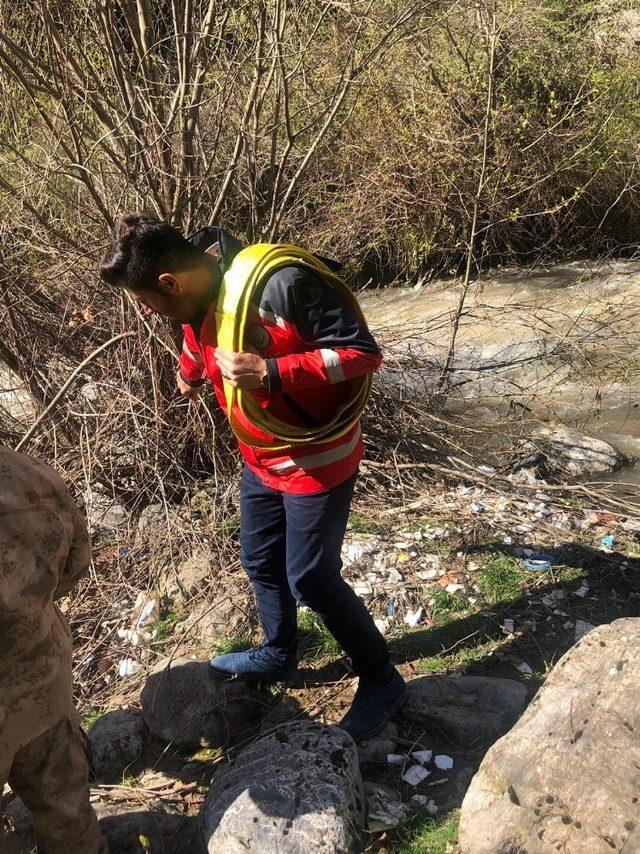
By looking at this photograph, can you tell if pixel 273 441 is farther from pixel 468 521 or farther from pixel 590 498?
pixel 590 498

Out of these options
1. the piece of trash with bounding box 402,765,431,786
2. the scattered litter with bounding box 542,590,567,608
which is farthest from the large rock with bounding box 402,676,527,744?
the scattered litter with bounding box 542,590,567,608

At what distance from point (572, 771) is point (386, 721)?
33.8 inches

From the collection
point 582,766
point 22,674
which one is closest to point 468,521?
point 582,766

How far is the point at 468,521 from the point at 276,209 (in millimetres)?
2307

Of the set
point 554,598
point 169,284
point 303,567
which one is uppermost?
point 169,284

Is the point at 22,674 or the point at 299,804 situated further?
the point at 299,804

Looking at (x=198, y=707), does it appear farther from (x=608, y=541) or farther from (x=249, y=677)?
(x=608, y=541)

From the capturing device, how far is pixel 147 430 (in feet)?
14.6

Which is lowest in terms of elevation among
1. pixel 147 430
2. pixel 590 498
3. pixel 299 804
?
pixel 590 498

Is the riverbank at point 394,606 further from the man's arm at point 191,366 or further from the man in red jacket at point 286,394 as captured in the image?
the man's arm at point 191,366

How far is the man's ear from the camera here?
2.27 meters

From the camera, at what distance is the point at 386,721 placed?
279cm

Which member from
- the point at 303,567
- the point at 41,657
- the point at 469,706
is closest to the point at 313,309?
the point at 303,567

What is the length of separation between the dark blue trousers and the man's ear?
77 centimetres
